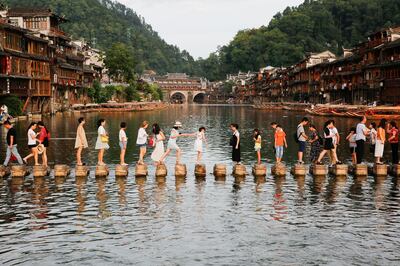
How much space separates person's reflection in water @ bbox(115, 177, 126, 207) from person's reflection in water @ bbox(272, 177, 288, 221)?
5657mm

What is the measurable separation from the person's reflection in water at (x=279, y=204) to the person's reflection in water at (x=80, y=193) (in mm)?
6905

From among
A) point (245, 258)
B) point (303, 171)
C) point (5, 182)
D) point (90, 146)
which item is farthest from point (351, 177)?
point (90, 146)

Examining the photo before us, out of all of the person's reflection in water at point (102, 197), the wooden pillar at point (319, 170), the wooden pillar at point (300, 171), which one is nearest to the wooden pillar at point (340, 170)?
the wooden pillar at point (319, 170)

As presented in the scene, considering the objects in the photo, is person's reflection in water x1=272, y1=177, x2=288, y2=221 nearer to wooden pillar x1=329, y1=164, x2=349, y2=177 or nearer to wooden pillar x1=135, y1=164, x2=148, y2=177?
wooden pillar x1=329, y1=164, x2=349, y2=177

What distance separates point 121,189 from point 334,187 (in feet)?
30.4

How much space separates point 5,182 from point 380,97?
8013 centimetres

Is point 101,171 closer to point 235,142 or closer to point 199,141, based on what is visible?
point 199,141

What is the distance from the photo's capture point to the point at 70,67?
110 metres

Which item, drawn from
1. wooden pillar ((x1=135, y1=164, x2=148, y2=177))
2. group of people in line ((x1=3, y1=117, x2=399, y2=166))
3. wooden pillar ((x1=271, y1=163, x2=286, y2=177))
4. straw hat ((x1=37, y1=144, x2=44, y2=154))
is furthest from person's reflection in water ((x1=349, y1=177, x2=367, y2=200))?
straw hat ((x1=37, y1=144, x2=44, y2=154))

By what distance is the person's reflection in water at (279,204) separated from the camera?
18656 mm

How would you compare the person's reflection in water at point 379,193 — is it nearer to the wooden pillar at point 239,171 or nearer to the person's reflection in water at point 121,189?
the wooden pillar at point 239,171

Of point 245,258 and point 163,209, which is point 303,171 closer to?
point 163,209

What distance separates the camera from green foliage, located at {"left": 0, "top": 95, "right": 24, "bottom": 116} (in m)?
71.2

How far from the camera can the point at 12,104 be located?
71.8m
